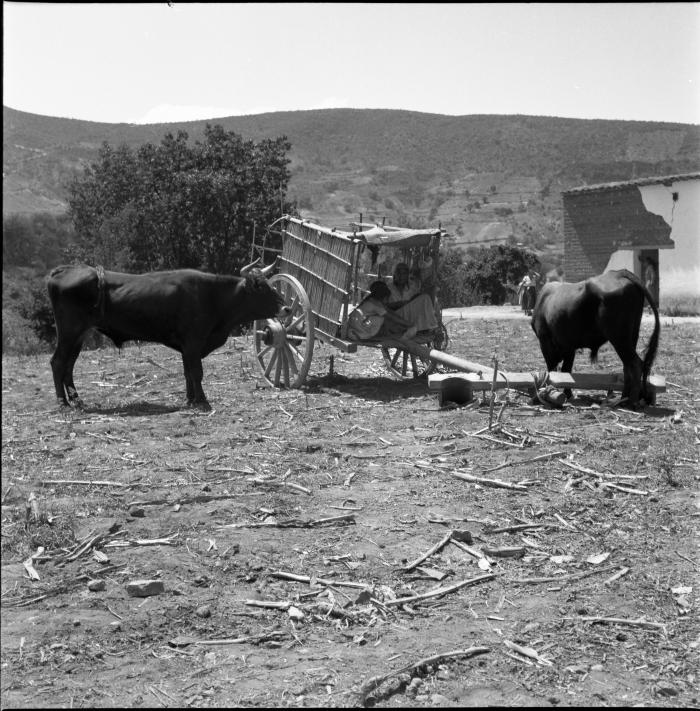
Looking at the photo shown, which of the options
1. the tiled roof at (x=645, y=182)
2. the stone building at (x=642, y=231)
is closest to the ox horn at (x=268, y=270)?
the tiled roof at (x=645, y=182)

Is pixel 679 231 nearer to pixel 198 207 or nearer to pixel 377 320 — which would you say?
pixel 198 207

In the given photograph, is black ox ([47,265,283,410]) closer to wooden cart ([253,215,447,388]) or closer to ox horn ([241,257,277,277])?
ox horn ([241,257,277,277])

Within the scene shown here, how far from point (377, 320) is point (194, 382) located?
2285 mm

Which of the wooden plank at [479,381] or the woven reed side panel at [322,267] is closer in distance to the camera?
the wooden plank at [479,381]

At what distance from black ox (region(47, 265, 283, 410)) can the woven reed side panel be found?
1.48 meters

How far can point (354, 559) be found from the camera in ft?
17.1

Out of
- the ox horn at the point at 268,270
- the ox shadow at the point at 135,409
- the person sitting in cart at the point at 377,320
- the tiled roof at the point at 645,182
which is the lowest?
the ox shadow at the point at 135,409

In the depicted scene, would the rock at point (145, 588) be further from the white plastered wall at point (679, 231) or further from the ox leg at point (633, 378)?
the white plastered wall at point (679, 231)

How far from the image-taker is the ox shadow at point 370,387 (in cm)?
1080

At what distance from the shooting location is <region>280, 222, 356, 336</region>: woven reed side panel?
10789mm

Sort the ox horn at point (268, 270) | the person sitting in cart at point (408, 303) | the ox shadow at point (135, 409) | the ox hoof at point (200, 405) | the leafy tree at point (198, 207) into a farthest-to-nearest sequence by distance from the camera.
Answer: the leafy tree at point (198, 207) < the ox horn at point (268, 270) < the person sitting in cart at point (408, 303) < the ox hoof at point (200, 405) < the ox shadow at point (135, 409)

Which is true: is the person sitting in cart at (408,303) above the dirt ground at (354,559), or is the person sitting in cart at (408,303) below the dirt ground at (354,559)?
above

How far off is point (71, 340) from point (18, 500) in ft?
14.3

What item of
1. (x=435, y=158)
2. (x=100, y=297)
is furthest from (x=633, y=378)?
(x=435, y=158)
